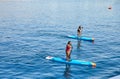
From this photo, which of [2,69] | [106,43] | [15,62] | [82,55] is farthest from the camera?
[106,43]

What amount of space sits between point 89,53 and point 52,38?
44.1ft

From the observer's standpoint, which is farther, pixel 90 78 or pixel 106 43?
pixel 106 43

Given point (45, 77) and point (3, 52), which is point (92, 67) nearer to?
point (45, 77)

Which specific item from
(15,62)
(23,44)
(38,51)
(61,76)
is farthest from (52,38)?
(61,76)

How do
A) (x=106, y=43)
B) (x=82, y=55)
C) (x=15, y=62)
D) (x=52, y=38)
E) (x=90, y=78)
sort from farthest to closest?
(x=52, y=38), (x=106, y=43), (x=82, y=55), (x=15, y=62), (x=90, y=78)

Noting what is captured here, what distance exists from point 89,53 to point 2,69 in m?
14.2

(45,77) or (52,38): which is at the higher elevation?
(52,38)

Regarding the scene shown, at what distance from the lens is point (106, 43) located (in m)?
44.3

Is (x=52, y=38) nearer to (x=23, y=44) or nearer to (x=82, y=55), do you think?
(x=23, y=44)

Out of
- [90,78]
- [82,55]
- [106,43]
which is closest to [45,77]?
[90,78]

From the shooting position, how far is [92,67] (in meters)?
29.2

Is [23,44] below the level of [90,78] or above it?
above

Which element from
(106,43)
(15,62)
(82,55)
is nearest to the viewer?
(15,62)

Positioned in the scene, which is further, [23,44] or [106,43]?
[106,43]
